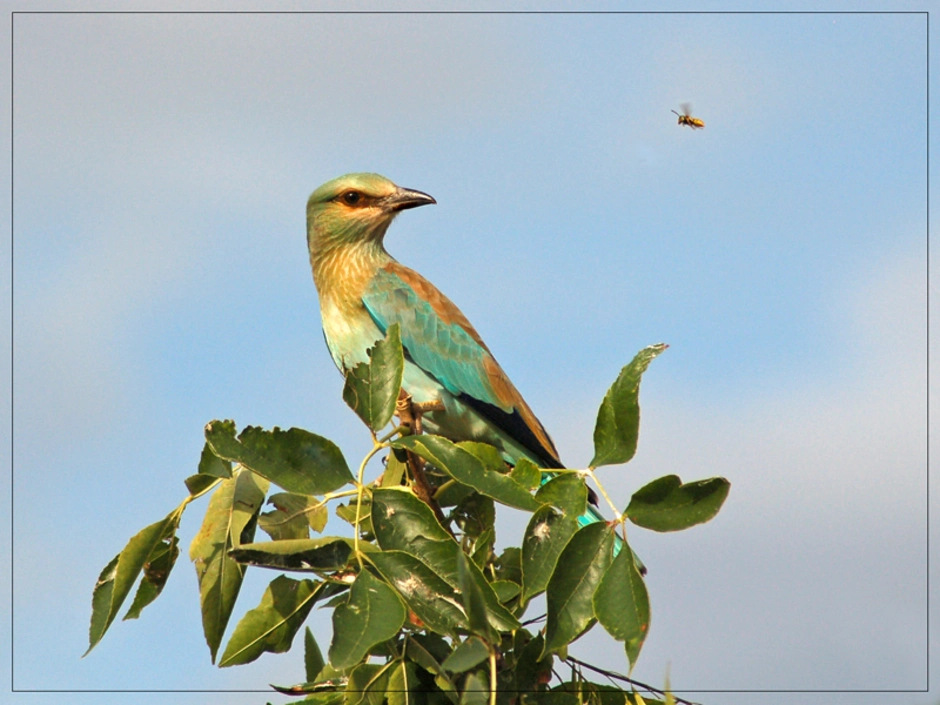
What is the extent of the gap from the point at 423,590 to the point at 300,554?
436 millimetres

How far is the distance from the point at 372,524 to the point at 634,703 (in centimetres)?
115

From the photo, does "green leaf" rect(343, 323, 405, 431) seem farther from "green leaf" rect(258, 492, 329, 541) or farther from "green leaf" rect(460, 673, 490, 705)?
"green leaf" rect(460, 673, 490, 705)

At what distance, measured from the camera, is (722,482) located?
128 inches

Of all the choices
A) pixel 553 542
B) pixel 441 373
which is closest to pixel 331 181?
pixel 441 373

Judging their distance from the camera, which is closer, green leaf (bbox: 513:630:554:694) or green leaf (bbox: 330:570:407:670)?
Answer: green leaf (bbox: 330:570:407:670)

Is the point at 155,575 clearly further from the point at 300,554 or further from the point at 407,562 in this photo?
the point at 407,562

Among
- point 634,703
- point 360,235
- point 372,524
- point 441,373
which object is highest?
point 360,235

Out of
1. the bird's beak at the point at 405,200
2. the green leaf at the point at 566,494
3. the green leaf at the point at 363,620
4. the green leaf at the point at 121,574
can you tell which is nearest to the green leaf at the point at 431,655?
the green leaf at the point at 363,620

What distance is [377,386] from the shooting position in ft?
12.0

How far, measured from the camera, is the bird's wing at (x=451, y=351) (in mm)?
6461

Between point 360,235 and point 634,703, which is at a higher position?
point 360,235

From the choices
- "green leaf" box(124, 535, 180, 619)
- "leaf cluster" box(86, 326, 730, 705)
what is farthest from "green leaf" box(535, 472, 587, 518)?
"green leaf" box(124, 535, 180, 619)

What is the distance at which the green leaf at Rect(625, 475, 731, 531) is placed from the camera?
3244 millimetres

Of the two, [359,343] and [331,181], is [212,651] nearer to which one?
[359,343]
